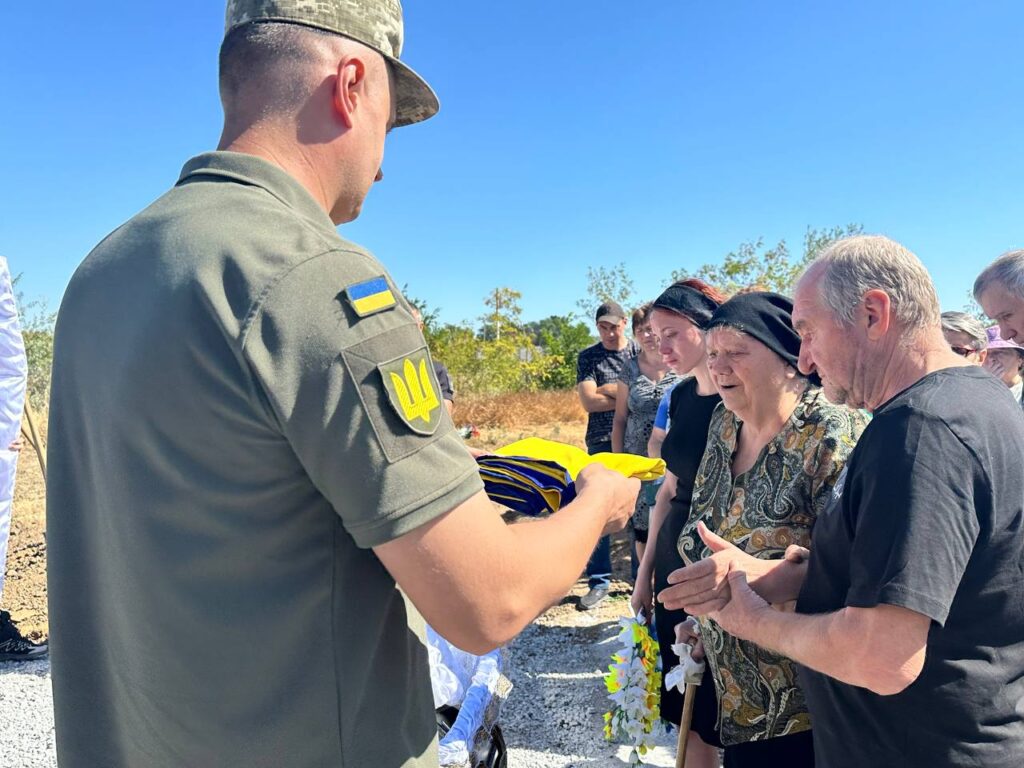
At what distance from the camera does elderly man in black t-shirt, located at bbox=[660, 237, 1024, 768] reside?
126 centimetres

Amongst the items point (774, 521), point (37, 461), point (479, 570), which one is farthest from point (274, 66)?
point (37, 461)

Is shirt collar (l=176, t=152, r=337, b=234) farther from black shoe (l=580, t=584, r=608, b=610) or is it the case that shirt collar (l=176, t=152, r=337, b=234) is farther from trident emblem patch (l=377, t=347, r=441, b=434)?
black shoe (l=580, t=584, r=608, b=610)

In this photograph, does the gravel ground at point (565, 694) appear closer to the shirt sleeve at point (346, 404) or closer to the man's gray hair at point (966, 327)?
the man's gray hair at point (966, 327)

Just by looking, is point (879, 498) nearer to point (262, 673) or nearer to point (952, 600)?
point (952, 600)

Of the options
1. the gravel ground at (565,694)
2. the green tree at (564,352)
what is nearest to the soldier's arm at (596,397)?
the gravel ground at (565,694)

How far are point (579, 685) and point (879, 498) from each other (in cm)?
347

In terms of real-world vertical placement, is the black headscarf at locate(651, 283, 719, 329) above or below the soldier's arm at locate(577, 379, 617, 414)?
above

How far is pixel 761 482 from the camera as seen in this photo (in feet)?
7.27

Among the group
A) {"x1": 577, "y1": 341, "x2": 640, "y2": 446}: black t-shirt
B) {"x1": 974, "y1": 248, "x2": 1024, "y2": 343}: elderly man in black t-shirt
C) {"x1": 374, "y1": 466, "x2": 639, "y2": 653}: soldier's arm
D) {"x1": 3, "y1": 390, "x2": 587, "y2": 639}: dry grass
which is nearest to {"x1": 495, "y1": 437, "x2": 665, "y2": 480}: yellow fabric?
{"x1": 374, "y1": 466, "x2": 639, "y2": 653}: soldier's arm

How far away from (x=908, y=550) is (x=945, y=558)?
7 centimetres

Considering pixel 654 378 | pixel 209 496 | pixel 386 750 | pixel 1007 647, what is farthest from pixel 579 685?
pixel 209 496

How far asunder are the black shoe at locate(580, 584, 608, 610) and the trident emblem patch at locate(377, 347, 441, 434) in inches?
195

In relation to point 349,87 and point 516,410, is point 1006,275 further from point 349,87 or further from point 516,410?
point 516,410

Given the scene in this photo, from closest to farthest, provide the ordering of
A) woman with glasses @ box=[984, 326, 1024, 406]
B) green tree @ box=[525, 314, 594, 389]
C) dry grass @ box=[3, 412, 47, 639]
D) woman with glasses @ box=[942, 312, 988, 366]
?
woman with glasses @ box=[942, 312, 988, 366]
woman with glasses @ box=[984, 326, 1024, 406]
dry grass @ box=[3, 412, 47, 639]
green tree @ box=[525, 314, 594, 389]
